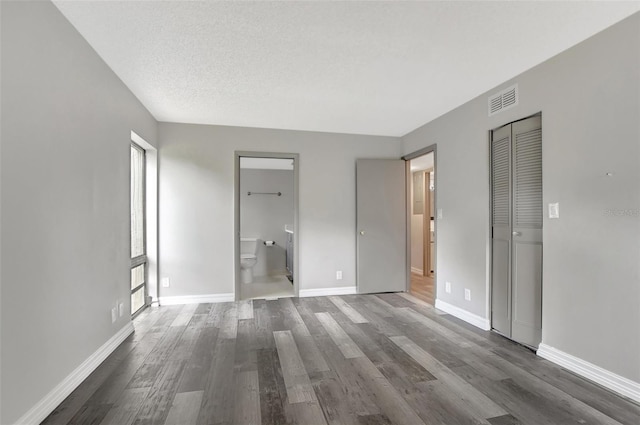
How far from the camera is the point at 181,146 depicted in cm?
414

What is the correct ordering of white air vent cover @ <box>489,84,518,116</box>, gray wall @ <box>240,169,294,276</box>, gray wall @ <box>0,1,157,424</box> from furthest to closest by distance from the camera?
gray wall @ <box>240,169,294,276</box>
white air vent cover @ <box>489,84,518,116</box>
gray wall @ <box>0,1,157,424</box>

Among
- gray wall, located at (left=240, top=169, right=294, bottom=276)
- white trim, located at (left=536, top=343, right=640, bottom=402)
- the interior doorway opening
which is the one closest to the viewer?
white trim, located at (left=536, top=343, right=640, bottom=402)

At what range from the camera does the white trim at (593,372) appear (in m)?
1.94

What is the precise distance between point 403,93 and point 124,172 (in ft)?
9.29

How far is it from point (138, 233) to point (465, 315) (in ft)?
12.9

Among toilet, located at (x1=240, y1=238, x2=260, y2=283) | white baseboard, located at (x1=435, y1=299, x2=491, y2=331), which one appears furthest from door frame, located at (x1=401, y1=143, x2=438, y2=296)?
toilet, located at (x1=240, y1=238, x2=260, y2=283)

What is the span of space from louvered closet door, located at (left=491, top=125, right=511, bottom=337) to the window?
392 centimetres

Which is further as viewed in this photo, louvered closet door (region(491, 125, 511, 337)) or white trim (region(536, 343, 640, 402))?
louvered closet door (region(491, 125, 511, 337))

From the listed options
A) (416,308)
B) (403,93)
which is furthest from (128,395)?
(403,93)

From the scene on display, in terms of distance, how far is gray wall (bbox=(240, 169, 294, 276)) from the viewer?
21.0 ft

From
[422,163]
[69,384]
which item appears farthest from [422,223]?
[69,384]

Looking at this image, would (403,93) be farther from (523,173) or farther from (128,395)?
(128,395)

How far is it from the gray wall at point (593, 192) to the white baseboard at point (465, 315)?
0.68 meters

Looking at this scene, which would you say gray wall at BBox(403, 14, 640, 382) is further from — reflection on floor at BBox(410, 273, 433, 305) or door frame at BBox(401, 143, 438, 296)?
reflection on floor at BBox(410, 273, 433, 305)
